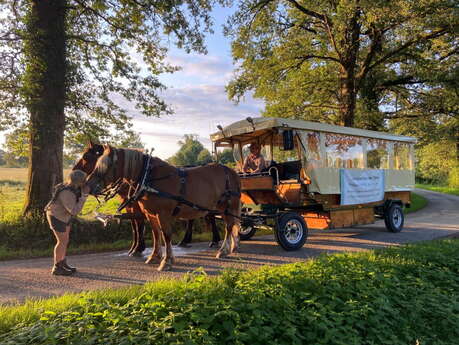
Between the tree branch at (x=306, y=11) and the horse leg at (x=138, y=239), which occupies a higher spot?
the tree branch at (x=306, y=11)

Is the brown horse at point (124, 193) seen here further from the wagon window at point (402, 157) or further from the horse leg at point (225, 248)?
the wagon window at point (402, 157)

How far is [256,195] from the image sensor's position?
25.9 feet

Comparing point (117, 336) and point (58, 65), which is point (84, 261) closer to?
point (117, 336)

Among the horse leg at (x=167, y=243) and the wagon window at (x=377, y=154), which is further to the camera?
the wagon window at (x=377, y=154)

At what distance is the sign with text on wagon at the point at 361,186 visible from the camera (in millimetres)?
8391

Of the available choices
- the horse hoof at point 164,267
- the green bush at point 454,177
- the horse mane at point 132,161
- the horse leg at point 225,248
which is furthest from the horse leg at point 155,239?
the green bush at point 454,177

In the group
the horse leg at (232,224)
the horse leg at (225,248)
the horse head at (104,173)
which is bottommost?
the horse leg at (225,248)

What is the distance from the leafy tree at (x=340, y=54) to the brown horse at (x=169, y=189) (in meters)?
9.00

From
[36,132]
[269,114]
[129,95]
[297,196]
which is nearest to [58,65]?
[36,132]

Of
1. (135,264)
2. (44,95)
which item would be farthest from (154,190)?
(44,95)

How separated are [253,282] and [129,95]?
8505mm

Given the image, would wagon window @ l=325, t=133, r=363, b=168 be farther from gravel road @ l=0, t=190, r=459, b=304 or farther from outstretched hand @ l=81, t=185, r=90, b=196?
outstretched hand @ l=81, t=185, r=90, b=196

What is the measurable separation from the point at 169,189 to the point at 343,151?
17.0 ft

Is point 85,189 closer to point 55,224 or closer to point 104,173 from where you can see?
point 104,173
